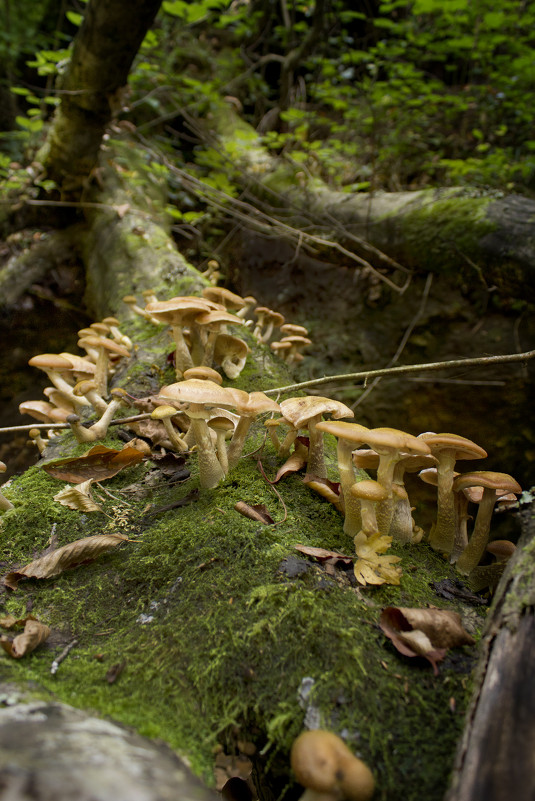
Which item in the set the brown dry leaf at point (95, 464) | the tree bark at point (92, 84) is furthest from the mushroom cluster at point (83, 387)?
the tree bark at point (92, 84)

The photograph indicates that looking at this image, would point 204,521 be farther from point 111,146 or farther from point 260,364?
point 111,146

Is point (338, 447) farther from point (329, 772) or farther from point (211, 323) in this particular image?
point (211, 323)

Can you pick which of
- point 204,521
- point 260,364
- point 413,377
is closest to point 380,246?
point 413,377

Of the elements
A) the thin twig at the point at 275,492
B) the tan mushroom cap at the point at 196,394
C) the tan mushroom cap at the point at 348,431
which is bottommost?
the thin twig at the point at 275,492

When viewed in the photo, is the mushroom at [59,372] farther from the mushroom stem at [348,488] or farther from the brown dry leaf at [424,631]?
the brown dry leaf at [424,631]

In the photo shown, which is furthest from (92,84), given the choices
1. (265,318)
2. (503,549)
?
(503,549)

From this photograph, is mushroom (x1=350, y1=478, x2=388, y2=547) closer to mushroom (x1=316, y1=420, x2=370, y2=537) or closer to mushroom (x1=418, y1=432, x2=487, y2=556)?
mushroom (x1=316, y1=420, x2=370, y2=537)

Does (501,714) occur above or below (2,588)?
above
